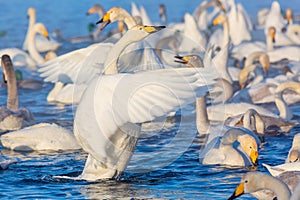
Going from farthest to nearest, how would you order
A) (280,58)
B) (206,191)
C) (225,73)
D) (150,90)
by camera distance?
(280,58), (225,73), (206,191), (150,90)

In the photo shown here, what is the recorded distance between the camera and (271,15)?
21734mm

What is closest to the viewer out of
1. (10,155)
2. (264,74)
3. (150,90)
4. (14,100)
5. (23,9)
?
(150,90)

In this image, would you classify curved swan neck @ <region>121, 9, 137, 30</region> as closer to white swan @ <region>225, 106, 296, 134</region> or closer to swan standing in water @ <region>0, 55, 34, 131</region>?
white swan @ <region>225, 106, 296, 134</region>

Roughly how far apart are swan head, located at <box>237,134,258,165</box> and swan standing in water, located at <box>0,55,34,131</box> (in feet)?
11.0

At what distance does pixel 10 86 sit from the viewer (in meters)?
13.1

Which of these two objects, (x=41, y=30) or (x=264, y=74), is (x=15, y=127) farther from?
(x=41, y=30)

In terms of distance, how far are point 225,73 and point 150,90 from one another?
6.77 m

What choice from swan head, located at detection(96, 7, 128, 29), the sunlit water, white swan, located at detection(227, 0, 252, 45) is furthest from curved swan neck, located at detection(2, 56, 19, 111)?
white swan, located at detection(227, 0, 252, 45)

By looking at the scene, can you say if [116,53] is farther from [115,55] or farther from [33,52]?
[33,52]

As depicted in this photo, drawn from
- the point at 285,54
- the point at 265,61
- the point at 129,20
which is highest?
the point at 129,20

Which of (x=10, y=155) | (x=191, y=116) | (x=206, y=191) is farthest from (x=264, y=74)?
(x=206, y=191)

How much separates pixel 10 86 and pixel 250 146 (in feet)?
14.9

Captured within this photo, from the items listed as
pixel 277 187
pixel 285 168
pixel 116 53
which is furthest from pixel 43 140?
pixel 277 187

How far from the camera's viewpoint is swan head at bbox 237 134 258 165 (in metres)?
9.49
